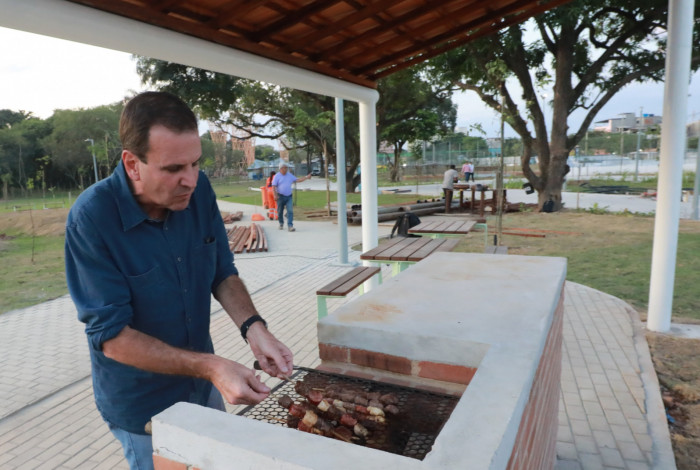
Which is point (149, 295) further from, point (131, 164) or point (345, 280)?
point (345, 280)

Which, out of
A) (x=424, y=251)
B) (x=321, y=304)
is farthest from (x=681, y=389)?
(x=321, y=304)

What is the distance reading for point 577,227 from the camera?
13367mm

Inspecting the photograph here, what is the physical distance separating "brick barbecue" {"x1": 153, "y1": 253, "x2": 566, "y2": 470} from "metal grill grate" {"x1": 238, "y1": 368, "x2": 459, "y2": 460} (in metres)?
0.03

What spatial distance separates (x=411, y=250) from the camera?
5637mm

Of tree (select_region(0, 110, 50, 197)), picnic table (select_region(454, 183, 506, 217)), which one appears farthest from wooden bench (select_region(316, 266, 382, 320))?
tree (select_region(0, 110, 50, 197))

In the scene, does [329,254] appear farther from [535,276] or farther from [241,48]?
[535,276]

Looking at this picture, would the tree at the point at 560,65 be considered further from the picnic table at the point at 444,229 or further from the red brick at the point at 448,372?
the red brick at the point at 448,372

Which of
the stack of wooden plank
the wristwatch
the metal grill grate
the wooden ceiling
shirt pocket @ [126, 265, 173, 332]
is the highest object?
the wooden ceiling

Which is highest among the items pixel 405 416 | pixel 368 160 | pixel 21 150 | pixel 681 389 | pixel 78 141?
pixel 78 141

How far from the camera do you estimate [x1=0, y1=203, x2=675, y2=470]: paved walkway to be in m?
3.24

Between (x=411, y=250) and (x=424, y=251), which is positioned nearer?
(x=424, y=251)

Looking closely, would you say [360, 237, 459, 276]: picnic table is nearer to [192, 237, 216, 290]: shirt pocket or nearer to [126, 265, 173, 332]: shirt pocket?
[192, 237, 216, 290]: shirt pocket

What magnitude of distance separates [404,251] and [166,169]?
420cm

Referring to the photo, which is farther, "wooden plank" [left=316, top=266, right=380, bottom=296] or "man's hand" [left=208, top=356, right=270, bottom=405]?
"wooden plank" [left=316, top=266, right=380, bottom=296]
